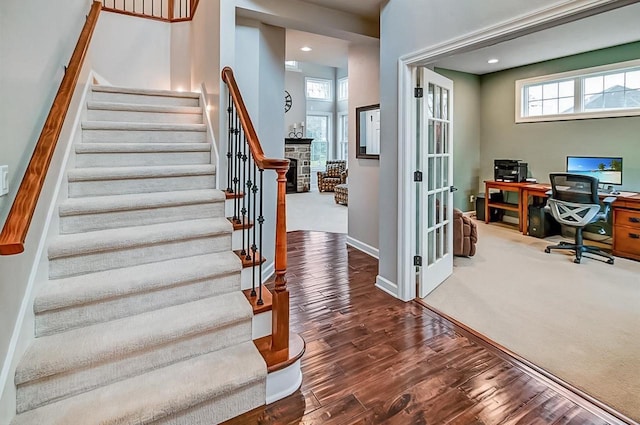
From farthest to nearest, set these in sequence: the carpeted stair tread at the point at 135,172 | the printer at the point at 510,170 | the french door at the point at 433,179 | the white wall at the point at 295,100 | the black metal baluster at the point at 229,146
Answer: the white wall at the point at 295,100
the printer at the point at 510,170
the french door at the point at 433,179
the black metal baluster at the point at 229,146
the carpeted stair tread at the point at 135,172

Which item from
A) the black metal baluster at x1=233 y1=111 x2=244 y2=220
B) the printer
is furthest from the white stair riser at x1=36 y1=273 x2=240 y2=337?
the printer

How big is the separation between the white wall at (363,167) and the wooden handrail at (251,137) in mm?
2165

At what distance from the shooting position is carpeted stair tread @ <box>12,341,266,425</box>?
1478 mm

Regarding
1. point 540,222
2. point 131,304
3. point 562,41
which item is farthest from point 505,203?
point 131,304

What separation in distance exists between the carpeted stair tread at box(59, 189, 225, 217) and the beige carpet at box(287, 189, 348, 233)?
10.4 ft

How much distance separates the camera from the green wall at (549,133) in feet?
15.8

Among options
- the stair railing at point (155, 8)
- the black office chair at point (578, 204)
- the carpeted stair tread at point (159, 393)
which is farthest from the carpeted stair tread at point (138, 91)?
the black office chair at point (578, 204)

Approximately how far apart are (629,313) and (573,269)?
114 centimetres

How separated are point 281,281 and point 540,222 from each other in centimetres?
486

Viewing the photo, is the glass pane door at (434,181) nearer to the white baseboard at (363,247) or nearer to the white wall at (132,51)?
the white baseboard at (363,247)

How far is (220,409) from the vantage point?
5.66 feet

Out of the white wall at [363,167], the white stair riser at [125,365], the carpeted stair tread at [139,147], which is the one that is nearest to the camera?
the white stair riser at [125,365]

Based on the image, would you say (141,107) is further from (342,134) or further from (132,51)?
(342,134)

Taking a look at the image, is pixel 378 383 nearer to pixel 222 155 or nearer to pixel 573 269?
pixel 222 155
